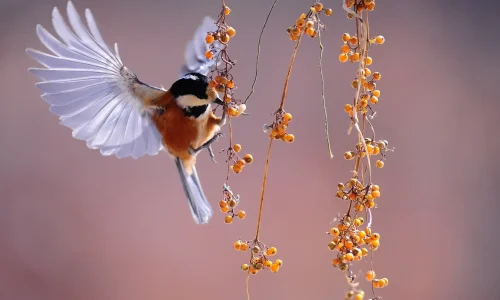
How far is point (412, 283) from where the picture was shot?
243 cm

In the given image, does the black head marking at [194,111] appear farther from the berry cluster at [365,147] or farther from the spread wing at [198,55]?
the berry cluster at [365,147]

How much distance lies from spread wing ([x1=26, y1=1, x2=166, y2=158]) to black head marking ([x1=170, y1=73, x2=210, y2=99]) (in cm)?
13

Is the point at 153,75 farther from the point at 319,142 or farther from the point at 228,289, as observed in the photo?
the point at 228,289

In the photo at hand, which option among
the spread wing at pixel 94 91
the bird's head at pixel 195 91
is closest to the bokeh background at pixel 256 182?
the spread wing at pixel 94 91

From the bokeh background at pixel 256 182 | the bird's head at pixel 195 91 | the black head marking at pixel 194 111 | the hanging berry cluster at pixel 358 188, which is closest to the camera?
the hanging berry cluster at pixel 358 188

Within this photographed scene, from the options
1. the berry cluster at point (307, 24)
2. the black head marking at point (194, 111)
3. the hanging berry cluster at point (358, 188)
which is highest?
the black head marking at point (194, 111)

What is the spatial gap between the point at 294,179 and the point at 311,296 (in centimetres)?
47

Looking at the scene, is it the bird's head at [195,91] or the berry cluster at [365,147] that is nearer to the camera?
the berry cluster at [365,147]

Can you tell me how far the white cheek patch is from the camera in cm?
114

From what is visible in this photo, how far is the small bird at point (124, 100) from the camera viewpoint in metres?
1.12

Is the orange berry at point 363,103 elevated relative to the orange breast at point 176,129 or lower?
lower

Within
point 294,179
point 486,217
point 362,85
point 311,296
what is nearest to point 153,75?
point 294,179

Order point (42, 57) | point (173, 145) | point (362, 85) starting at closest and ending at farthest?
point (362, 85)
point (42, 57)
point (173, 145)

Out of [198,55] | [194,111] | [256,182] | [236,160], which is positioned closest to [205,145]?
[194,111]
